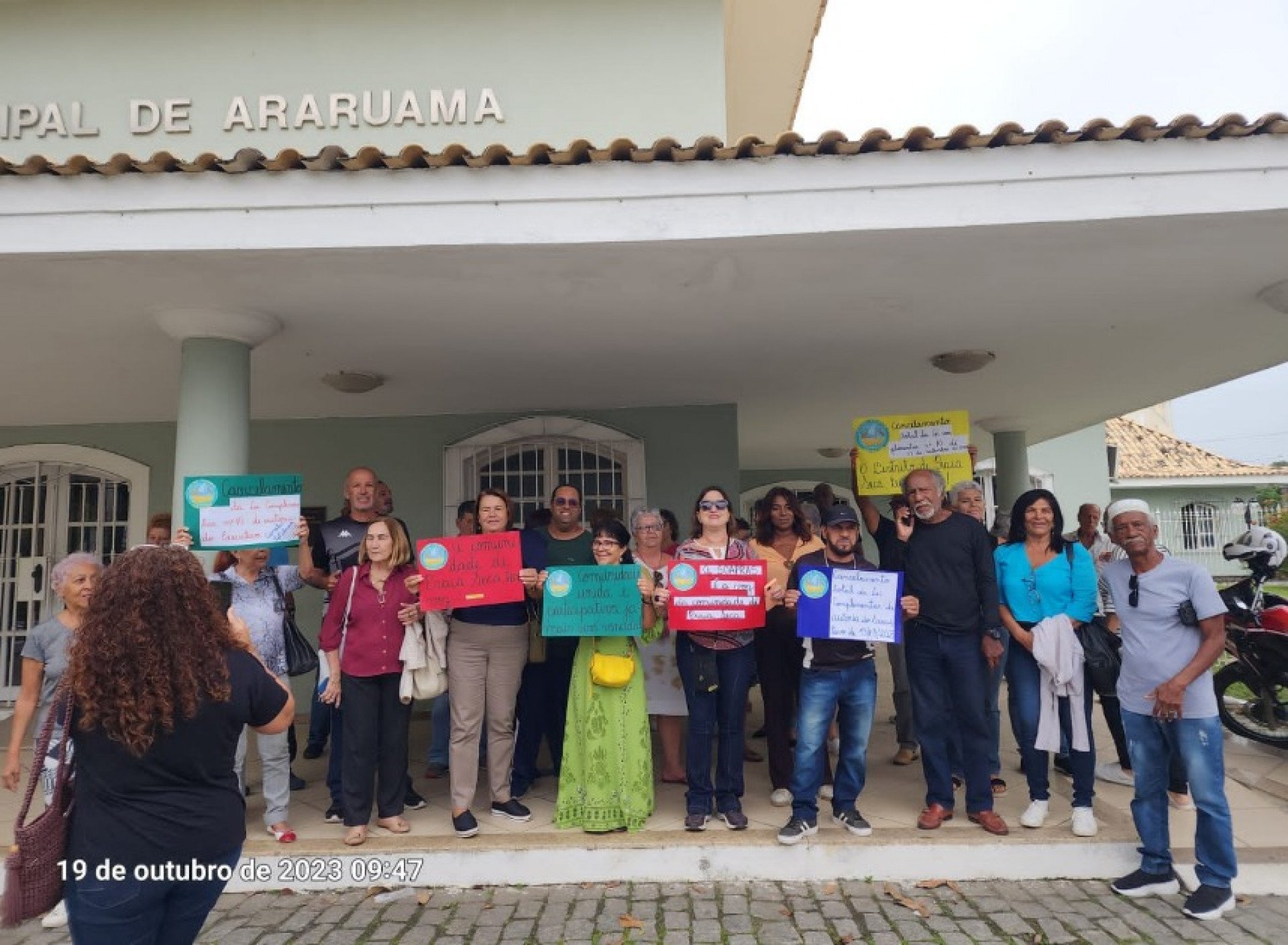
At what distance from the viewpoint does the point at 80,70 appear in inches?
245

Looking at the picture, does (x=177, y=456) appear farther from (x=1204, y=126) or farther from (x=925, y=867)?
(x=1204, y=126)

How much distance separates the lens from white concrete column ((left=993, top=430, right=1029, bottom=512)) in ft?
30.9

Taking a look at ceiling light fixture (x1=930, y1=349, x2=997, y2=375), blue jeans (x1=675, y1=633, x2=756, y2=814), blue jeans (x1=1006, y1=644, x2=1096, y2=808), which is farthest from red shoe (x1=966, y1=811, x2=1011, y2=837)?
ceiling light fixture (x1=930, y1=349, x2=997, y2=375)

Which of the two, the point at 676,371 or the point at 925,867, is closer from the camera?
the point at 925,867

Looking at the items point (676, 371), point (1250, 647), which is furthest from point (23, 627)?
point (1250, 647)

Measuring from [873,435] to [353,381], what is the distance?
4007 millimetres

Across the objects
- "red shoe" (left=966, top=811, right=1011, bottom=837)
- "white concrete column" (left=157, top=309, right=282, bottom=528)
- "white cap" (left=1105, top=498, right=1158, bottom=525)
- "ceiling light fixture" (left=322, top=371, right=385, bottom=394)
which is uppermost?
"ceiling light fixture" (left=322, top=371, right=385, bottom=394)

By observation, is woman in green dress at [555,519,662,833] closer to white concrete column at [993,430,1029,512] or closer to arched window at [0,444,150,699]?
arched window at [0,444,150,699]

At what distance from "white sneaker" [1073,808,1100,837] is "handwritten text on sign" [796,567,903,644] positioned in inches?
51.6

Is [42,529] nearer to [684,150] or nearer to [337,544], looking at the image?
[337,544]

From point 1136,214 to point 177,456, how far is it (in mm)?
5176

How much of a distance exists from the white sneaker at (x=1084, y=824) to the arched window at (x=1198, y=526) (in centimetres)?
2437

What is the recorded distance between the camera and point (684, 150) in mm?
3627

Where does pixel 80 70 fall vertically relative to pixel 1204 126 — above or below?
above
